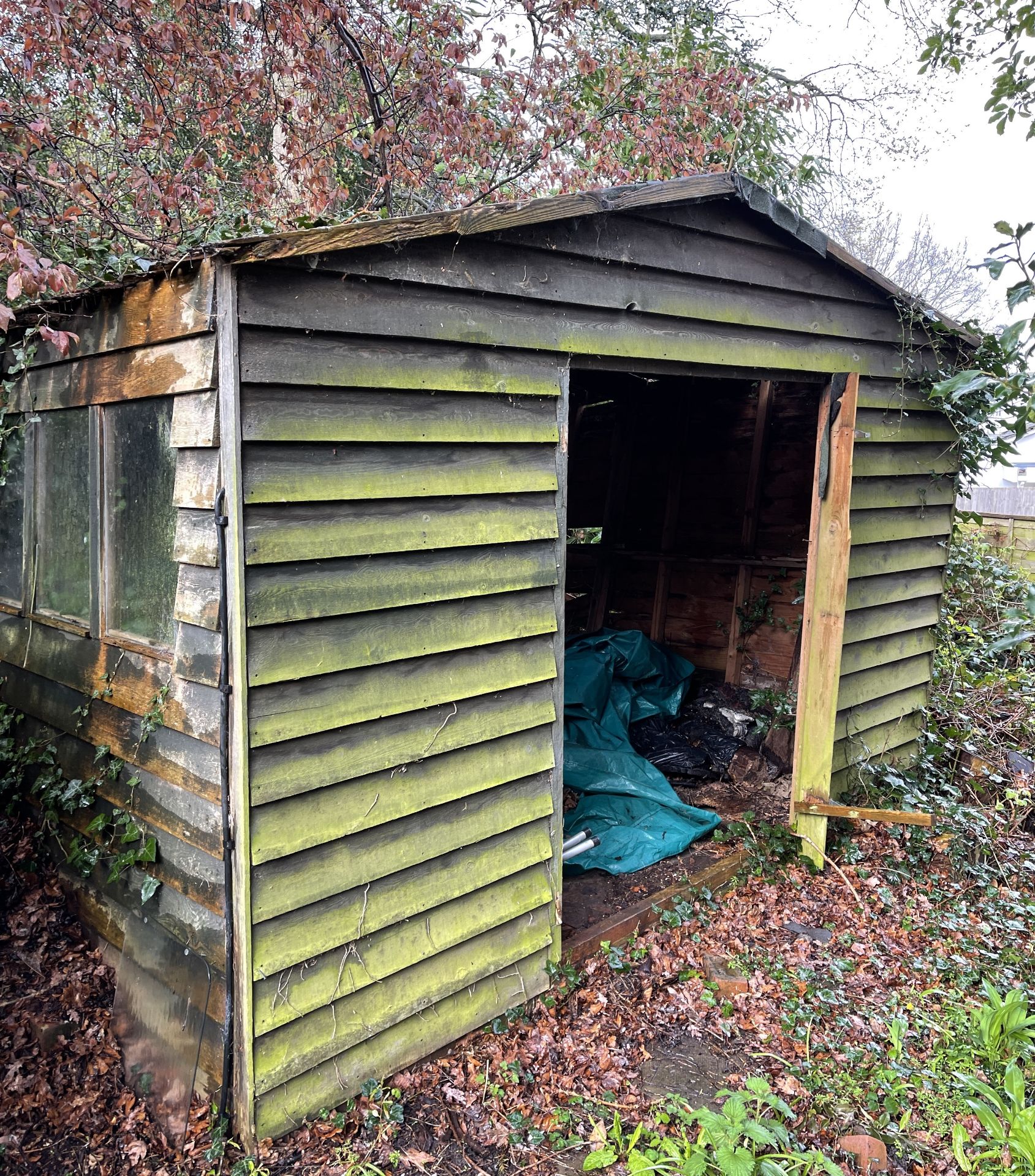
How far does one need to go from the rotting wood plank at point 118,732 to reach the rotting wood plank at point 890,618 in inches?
151

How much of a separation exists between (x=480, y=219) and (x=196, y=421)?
1189 mm

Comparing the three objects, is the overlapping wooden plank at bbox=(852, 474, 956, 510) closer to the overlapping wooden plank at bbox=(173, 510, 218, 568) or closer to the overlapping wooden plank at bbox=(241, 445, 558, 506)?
the overlapping wooden plank at bbox=(241, 445, 558, 506)

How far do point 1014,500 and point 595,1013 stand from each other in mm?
23035

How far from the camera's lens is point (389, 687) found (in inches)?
111

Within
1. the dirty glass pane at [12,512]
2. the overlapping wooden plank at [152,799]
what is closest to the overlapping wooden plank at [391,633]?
the overlapping wooden plank at [152,799]

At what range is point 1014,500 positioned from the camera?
71.6ft

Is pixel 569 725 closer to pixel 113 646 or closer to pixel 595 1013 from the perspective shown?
pixel 595 1013

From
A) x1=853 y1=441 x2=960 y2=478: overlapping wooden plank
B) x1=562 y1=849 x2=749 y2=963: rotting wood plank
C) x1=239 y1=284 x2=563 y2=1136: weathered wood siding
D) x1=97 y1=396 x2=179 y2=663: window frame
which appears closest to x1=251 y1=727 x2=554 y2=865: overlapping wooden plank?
x1=239 y1=284 x2=563 y2=1136: weathered wood siding

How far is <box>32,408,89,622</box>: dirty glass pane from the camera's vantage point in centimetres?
345

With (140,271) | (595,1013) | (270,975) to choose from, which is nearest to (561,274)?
(140,271)

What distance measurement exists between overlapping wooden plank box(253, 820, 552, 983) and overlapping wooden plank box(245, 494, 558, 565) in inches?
46.7

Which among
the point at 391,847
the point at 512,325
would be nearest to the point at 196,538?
the point at 391,847

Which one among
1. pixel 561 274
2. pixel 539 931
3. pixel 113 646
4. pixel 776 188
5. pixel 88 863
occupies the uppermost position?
pixel 776 188

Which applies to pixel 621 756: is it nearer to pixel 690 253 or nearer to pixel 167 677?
pixel 690 253
